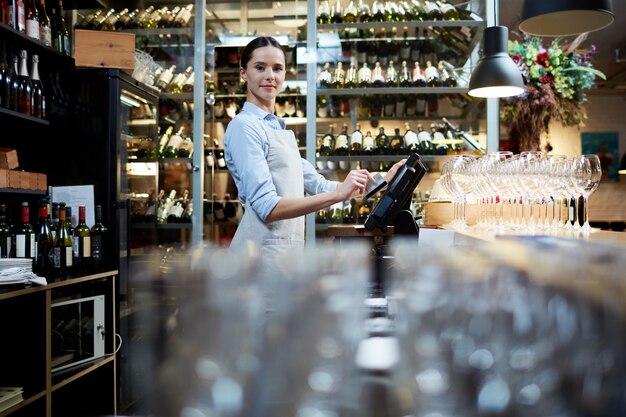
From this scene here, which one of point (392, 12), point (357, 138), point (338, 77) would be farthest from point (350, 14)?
point (357, 138)

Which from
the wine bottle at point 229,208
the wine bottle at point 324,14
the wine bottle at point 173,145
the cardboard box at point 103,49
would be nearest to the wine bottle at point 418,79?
the wine bottle at point 324,14

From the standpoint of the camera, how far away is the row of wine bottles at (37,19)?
3256 millimetres

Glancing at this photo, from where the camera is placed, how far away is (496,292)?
0.50m

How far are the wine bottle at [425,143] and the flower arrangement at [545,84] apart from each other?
61 centimetres

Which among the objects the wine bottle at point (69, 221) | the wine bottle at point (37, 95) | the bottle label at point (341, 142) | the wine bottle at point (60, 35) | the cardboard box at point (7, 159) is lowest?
the wine bottle at point (69, 221)

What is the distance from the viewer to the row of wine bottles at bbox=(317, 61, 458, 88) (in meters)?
4.61

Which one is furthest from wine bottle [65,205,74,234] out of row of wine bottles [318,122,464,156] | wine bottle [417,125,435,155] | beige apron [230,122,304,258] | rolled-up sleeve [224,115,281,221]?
wine bottle [417,125,435,155]

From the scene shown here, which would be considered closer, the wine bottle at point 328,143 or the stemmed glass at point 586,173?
the stemmed glass at point 586,173

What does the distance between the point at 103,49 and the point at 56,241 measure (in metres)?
1.11

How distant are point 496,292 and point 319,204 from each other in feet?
4.66

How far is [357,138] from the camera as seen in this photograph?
4688 millimetres

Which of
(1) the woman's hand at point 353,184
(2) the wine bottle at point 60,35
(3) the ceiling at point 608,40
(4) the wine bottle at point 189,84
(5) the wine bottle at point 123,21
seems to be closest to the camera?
(1) the woman's hand at point 353,184

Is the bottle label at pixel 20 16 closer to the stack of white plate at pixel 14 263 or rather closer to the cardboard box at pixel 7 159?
the cardboard box at pixel 7 159

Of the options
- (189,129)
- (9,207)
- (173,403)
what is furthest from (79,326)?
(173,403)
